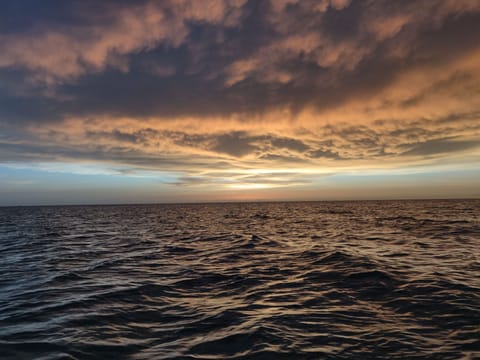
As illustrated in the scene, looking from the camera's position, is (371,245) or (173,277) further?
(371,245)

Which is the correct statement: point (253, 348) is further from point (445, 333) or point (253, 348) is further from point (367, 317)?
point (445, 333)

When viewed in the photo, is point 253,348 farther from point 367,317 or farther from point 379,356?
point 367,317

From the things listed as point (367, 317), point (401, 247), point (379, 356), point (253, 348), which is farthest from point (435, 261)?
point (253, 348)

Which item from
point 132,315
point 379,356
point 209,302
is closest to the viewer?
point 379,356

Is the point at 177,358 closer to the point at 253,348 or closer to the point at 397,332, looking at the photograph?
the point at 253,348

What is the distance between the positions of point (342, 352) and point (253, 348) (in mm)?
1838

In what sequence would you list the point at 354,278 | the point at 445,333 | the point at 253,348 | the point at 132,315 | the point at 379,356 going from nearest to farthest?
the point at 379,356, the point at 253,348, the point at 445,333, the point at 132,315, the point at 354,278

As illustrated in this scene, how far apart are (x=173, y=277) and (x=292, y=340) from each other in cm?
804

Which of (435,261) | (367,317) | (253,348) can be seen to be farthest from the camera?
(435,261)


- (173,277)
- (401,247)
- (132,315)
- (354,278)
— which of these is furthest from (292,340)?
(401,247)

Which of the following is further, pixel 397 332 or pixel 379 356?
pixel 397 332

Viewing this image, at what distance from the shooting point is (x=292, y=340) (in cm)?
744

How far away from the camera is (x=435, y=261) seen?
16062 millimetres

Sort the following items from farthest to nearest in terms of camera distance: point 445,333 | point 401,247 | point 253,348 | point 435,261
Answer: point 401,247 < point 435,261 < point 445,333 < point 253,348
